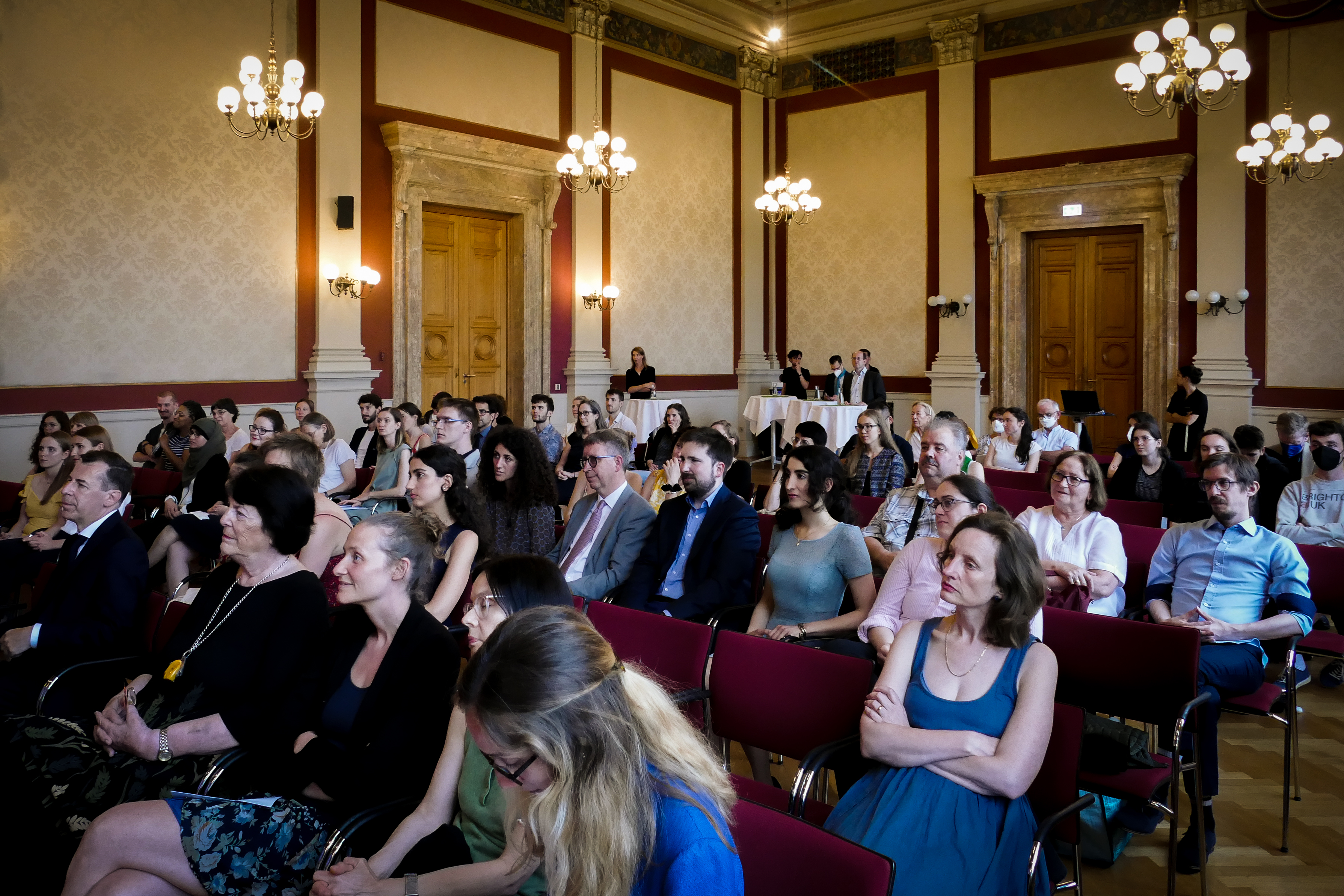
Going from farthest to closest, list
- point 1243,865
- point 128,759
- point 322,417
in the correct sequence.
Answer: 1. point 322,417
2. point 1243,865
3. point 128,759

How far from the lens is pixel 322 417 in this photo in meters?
6.92

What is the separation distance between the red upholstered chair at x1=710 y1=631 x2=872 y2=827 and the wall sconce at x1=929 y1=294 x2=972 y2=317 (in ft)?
33.3

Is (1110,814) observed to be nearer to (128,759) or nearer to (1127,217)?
(128,759)

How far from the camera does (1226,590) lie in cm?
360

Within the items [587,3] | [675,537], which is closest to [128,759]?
[675,537]

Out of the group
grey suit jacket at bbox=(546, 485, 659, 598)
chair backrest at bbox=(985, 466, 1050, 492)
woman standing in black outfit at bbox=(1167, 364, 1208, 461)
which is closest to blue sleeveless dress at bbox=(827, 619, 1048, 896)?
grey suit jacket at bbox=(546, 485, 659, 598)

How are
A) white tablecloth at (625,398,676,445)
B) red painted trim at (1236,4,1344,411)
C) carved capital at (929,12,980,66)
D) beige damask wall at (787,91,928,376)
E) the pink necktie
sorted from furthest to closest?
1. beige damask wall at (787,91,928,376)
2. carved capital at (929,12,980,66)
3. white tablecloth at (625,398,676,445)
4. red painted trim at (1236,4,1344,411)
5. the pink necktie

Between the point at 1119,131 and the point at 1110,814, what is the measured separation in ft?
32.3

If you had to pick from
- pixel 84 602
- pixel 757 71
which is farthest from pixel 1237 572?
pixel 757 71

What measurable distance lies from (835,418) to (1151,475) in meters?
5.13

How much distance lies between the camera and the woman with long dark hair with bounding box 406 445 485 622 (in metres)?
3.71

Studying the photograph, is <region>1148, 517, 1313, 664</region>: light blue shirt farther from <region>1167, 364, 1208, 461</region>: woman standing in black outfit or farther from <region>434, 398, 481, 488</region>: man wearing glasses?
<region>1167, 364, 1208, 461</region>: woman standing in black outfit

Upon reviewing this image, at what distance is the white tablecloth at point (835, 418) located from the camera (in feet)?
35.6

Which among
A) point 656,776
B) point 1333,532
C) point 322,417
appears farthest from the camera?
point 322,417
